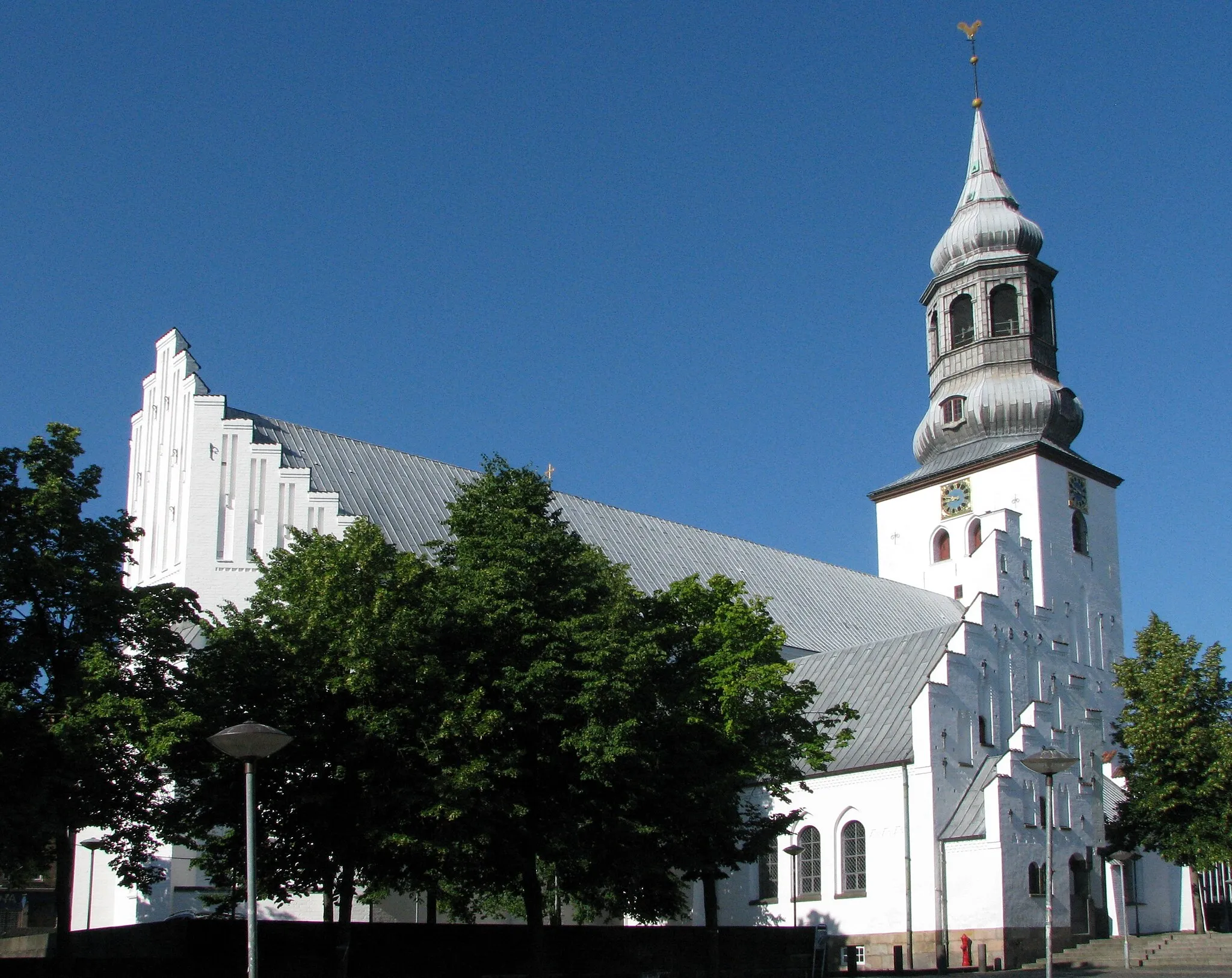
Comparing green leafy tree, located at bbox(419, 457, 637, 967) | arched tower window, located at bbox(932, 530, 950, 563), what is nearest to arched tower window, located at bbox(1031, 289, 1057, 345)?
arched tower window, located at bbox(932, 530, 950, 563)

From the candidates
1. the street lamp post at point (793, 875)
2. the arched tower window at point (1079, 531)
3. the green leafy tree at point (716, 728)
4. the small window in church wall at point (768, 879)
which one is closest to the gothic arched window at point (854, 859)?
the street lamp post at point (793, 875)

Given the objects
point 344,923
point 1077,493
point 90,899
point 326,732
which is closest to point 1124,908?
point 344,923

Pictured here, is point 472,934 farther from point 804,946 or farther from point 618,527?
point 618,527

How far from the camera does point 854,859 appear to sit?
1561 inches

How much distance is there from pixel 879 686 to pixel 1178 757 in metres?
8.96

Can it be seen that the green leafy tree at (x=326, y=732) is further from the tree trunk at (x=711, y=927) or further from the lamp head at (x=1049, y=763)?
the lamp head at (x=1049, y=763)

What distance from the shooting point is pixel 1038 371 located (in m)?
61.8

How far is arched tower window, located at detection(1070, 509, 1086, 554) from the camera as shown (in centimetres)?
6181

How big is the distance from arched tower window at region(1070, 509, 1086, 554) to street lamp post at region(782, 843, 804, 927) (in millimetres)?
26834

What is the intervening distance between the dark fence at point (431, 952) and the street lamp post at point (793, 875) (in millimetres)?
4038

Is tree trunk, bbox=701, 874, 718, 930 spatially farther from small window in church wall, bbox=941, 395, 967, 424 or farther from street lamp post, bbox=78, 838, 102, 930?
small window in church wall, bbox=941, 395, 967, 424

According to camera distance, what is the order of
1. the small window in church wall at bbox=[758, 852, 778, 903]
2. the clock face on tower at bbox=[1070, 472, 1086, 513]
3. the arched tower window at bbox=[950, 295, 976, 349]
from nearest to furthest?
the small window in church wall at bbox=[758, 852, 778, 903]
the clock face on tower at bbox=[1070, 472, 1086, 513]
the arched tower window at bbox=[950, 295, 976, 349]

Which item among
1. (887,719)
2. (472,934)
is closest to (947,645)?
(887,719)

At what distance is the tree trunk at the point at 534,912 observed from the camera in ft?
81.9
